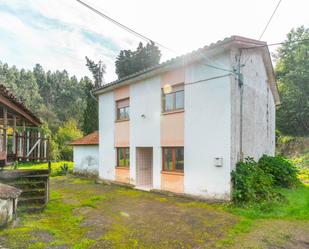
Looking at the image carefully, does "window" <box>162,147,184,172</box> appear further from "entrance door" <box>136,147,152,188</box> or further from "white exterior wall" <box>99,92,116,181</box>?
"white exterior wall" <box>99,92,116,181</box>

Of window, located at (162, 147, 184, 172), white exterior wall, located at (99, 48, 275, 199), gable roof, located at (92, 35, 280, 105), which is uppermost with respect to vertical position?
gable roof, located at (92, 35, 280, 105)

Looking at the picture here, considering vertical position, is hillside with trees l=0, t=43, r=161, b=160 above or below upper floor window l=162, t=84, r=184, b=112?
above

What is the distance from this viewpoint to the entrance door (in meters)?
13.3

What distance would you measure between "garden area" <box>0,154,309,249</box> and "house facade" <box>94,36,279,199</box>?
0.96 meters

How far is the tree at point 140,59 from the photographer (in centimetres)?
2823

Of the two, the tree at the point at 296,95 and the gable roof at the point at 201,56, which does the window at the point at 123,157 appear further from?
the tree at the point at 296,95

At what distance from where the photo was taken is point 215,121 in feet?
31.6

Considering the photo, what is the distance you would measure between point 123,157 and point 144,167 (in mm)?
1476

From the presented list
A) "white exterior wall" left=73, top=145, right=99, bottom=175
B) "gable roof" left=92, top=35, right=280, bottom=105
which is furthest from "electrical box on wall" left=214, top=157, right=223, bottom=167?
"white exterior wall" left=73, top=145, right=99, bottom=175

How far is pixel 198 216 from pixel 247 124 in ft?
16.0

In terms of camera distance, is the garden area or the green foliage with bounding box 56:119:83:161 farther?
the green foliage with bounding box 56:119:83:161

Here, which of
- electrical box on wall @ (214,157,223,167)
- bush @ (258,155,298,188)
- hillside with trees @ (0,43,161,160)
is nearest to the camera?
electrical box on wall @ (214,157,223,167)

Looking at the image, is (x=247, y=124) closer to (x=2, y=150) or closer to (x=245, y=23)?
(x=245, y=23)

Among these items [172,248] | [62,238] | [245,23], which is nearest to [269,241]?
[172,248]
